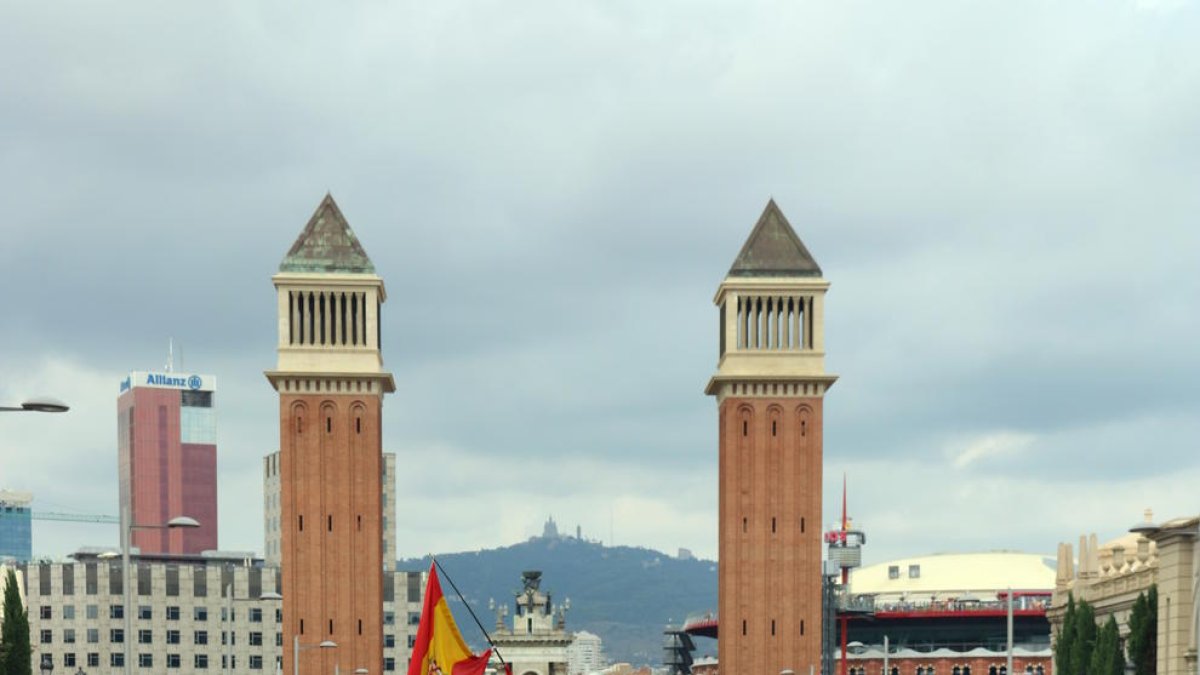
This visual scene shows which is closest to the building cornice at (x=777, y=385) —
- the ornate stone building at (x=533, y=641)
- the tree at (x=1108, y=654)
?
the tree at (x=1108, y=654)

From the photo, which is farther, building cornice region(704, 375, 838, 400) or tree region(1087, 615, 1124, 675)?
building cornice region(704, 375, 838, 400)

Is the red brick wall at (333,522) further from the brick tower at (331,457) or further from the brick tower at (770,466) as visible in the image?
the brick tower at (770,466)

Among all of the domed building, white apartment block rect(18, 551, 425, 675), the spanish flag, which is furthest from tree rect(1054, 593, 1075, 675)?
white apartment block rect(18, 551, 425, 675)

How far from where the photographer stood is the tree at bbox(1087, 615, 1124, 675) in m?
84.8

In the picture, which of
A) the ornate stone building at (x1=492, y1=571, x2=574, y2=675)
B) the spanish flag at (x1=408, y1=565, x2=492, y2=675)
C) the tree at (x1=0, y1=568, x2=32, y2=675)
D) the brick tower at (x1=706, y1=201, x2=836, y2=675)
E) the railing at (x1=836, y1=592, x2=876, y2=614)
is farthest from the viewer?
the railing at (x1=836, y1=592, x2=876, y2=614)

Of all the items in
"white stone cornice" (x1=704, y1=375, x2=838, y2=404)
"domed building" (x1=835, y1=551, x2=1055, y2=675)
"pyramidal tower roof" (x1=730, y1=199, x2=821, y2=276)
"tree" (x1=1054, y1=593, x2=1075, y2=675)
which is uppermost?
"pyramidal tower roof" (x1=730, y1=199, x2=821, y2=276)

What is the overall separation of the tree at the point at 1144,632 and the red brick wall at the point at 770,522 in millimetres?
34121

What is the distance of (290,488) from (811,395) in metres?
26.8

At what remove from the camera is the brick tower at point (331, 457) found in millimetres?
113000

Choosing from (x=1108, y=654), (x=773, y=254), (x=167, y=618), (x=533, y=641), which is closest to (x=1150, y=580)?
(x=1108, y=654)

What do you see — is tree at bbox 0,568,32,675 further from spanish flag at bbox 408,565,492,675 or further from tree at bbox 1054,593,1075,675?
tree at bbox 1054,593,1075,675

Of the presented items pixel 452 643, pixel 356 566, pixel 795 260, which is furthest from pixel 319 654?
pixel 452 643

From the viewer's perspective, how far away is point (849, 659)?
607ft

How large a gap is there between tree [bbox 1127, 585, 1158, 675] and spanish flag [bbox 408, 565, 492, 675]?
3386cm
